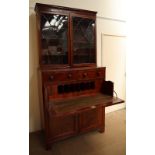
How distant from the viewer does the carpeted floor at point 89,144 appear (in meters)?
2.33

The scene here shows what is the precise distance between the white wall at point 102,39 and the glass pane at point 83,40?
50 centimetres

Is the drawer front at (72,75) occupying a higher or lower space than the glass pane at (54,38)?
lower

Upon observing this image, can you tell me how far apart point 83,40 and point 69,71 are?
68 cm

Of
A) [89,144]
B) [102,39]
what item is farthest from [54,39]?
[89,144]

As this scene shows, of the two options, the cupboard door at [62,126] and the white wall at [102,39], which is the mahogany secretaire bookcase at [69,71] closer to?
the cupboard door at [62,126]

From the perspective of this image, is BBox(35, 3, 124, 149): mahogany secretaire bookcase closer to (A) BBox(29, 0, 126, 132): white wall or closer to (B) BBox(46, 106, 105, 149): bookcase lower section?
(B) BBox(46, 106, 105, 149): bookcase lower section

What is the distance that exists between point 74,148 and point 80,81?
0.99 m

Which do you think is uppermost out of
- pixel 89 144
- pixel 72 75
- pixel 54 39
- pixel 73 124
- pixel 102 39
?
pixel 102 39

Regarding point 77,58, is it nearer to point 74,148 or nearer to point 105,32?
point 105,32

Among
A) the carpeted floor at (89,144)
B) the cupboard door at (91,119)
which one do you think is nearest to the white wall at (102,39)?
the carpeted floor at (89,144)

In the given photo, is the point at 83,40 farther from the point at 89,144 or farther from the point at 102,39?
the point at 89,144

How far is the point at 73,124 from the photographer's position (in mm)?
2633

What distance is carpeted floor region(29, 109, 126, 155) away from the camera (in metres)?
2.33
